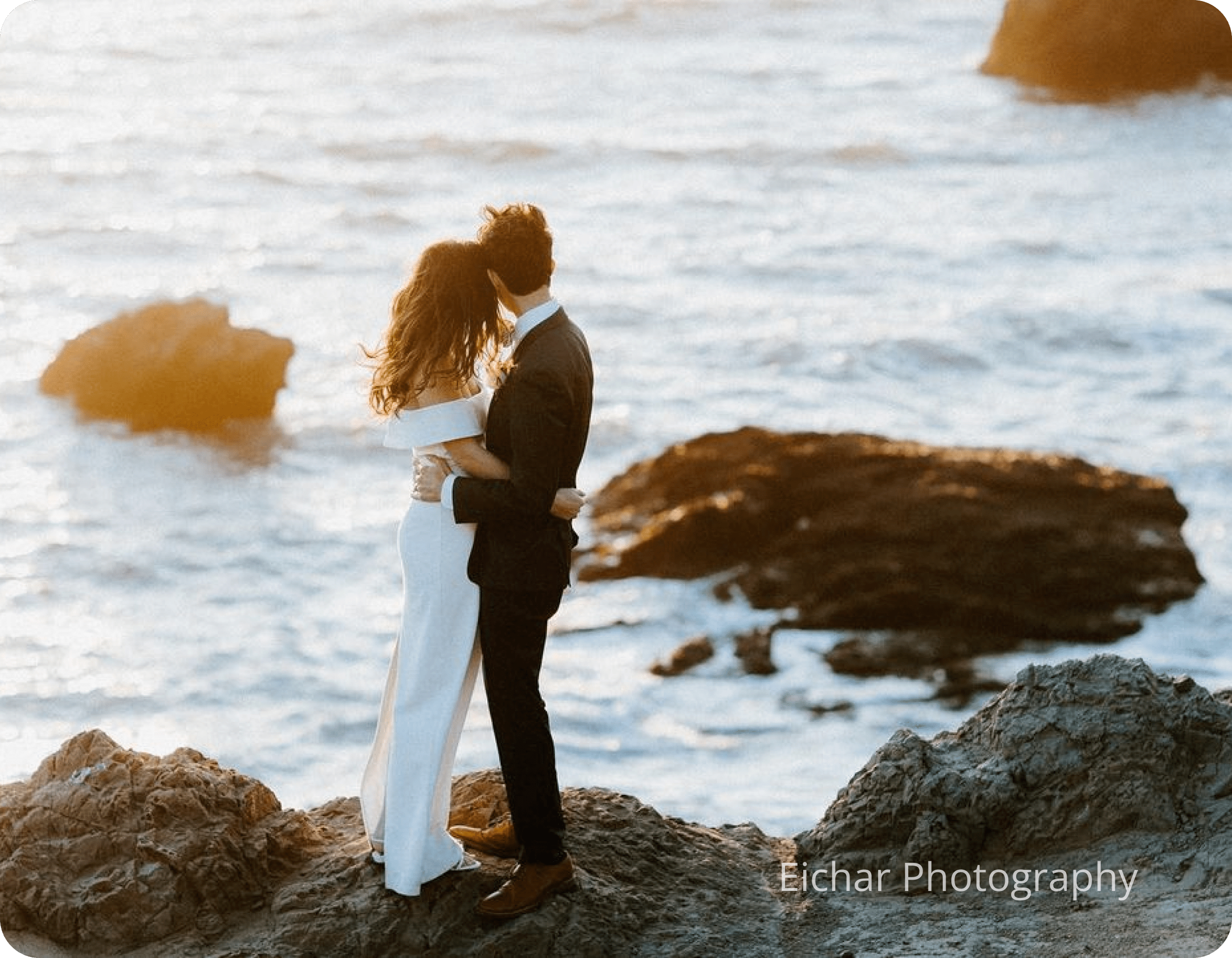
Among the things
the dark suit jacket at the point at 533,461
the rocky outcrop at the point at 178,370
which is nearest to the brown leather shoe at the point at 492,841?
the dark suit jacket at the point at 533,461

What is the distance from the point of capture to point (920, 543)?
41.3 ft

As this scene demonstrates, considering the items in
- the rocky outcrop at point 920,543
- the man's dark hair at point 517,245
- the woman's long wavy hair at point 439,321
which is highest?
the man's dark hair at point 517,245

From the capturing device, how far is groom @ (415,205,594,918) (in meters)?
4.50

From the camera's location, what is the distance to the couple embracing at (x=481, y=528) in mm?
4535

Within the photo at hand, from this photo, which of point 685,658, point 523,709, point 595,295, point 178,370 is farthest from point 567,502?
point 595,295

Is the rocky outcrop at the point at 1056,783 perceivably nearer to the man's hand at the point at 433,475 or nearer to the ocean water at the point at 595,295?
the man's hand at the point at 433,475

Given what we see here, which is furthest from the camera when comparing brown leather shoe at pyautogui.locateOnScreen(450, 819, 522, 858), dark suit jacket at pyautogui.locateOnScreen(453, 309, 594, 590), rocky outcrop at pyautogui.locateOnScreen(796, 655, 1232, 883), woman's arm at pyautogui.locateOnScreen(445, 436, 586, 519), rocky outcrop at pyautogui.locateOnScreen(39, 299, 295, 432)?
rocky outcrop at pyautogui.locateOnScreen(39, 299, 295, 432)

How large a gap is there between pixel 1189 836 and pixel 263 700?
309 inches

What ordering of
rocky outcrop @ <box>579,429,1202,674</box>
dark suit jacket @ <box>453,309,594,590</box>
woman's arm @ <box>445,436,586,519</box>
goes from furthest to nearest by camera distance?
rocky outcrop @ <box>579,429,1202,674</box>
woman's arm @ <box>445,436,586,519</box>
dark suit jacket @ <box>453,309,594,590</box>

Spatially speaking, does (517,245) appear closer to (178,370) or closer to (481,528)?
(481,528)

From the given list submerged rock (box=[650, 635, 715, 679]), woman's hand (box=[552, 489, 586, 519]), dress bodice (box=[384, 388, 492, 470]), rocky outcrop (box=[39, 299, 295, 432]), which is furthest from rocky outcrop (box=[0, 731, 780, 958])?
rocky outcrop (box=[39, 299, 295, 432])

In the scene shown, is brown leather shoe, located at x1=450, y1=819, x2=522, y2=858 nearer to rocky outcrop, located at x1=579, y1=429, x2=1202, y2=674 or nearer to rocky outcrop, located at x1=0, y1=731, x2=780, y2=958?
rocky outcrop, located at x1=0, y1=731, x2=780, y2=958

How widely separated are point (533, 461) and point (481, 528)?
338mm

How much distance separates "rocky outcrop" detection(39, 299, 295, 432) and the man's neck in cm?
1270
